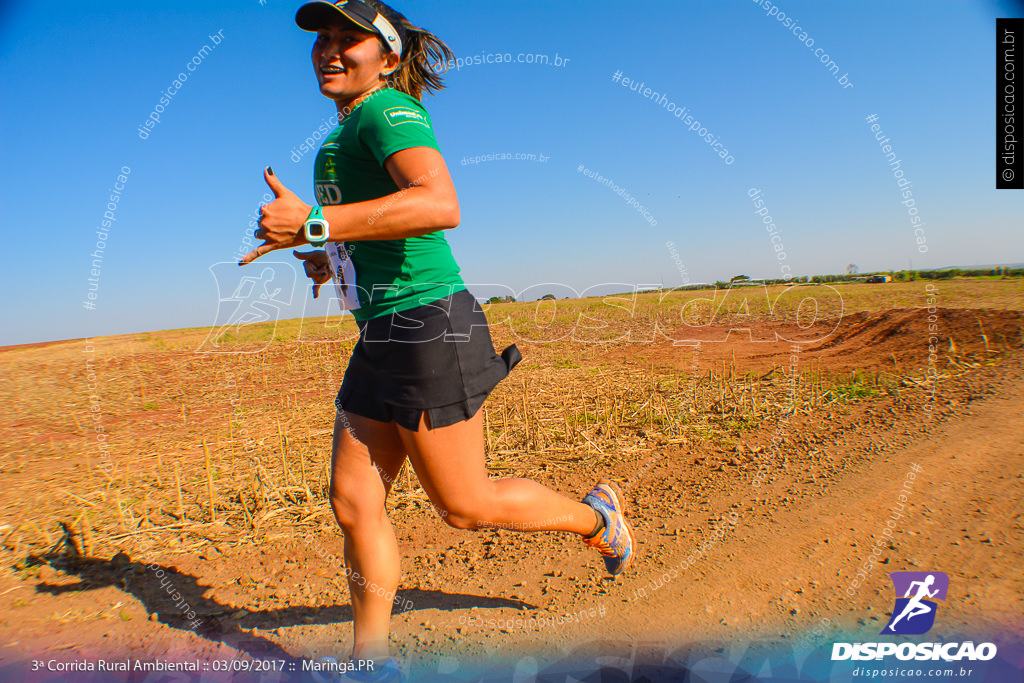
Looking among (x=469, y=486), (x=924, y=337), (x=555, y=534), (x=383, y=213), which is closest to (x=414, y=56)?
(x=383, y=213)

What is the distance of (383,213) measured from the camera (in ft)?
4.44

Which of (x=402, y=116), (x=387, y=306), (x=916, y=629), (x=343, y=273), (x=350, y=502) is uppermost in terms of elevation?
(x=402, y=116)

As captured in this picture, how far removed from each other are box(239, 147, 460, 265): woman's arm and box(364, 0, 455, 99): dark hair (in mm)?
623

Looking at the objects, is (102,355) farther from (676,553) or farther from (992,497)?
(992,497)

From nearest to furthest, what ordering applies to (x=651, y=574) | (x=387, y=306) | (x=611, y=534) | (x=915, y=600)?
(x=387, y=306)
(x=915, y=600)
(x=611, y=534)
(x=651, y=574)

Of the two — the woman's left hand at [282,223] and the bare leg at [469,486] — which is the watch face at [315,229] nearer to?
the woman's left hand at [282,223]

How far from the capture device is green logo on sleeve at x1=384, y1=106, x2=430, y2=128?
1479mm

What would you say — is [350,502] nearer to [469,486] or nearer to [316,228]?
[469,486]

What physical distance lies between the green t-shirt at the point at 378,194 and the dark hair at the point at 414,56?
0.35 metres

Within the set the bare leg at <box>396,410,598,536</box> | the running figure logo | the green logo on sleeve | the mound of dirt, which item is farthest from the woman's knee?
the mound of dirt

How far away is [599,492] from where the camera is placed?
2330mm

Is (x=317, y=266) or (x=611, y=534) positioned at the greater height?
(x=317, y=266)

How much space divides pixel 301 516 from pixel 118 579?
0.90 metres

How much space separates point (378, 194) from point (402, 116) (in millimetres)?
245
